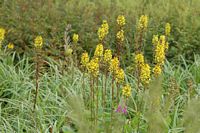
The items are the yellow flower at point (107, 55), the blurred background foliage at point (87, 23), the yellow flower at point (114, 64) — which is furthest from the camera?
the blurred background foliage at point (87, 23)

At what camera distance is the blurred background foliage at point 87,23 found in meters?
6.11

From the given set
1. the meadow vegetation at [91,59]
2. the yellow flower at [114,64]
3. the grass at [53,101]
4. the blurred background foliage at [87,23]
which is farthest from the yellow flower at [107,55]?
the blurred background foliage at [87,23]

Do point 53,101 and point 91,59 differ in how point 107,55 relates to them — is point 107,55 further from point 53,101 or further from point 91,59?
Answer: point 91,59

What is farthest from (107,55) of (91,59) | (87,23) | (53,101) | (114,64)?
(87,23)

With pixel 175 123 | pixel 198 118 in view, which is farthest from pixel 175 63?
pixel 198 118

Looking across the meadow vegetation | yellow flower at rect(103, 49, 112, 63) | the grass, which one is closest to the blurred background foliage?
the meadow vegetation

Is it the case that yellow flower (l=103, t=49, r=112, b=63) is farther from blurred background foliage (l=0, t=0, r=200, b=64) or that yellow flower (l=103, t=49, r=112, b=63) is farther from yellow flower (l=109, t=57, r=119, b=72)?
blurred background foliage (l=0, t=0, r=200, b=64)

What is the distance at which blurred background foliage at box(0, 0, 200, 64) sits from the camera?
20.0ft

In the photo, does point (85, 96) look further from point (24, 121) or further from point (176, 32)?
point (176, 32)

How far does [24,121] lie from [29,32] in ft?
8.32

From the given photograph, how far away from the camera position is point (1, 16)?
6.39 m

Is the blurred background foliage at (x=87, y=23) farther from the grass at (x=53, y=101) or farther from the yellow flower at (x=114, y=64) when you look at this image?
the yellow flower at (x=114, y=64)

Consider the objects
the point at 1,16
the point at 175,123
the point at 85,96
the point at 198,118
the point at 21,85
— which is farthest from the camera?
the point at 1,16

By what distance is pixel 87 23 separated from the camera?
6.28 meters
